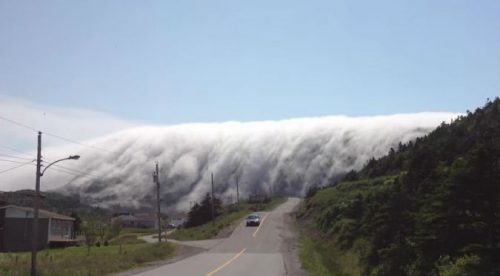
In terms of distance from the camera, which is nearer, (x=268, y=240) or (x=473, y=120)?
(x=268, y=240)

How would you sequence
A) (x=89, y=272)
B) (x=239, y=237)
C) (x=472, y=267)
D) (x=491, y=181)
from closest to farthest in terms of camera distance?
(x=472, y=267) < (x=491, y=181) < (x=89, y=272) < (x=239, y=237)

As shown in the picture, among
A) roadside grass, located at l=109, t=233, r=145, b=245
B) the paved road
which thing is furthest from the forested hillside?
roadside grass, located at l=109, t=233, r=145, b=245

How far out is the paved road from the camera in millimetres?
29938

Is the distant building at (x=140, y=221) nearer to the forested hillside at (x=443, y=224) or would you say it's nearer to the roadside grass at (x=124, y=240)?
the roadside grass at (x=124, y=240)

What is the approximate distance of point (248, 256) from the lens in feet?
141

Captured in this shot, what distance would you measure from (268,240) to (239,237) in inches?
240

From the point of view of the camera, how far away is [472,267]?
2039cm

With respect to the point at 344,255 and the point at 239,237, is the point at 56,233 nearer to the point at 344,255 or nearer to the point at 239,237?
the point at 239,237

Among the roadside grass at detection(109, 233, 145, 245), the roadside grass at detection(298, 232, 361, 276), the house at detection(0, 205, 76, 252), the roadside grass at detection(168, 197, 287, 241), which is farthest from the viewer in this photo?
the roadside grass at detection(109, 233, 145, 245)

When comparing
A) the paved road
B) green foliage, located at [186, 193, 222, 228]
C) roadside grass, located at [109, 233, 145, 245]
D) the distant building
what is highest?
the distant building

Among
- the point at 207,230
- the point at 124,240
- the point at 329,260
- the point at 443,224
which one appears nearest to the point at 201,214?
the point at 124,240

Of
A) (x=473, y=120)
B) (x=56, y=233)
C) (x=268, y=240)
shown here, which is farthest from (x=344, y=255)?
(x=56, y=233)

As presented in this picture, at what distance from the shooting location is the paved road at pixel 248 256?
2994cm

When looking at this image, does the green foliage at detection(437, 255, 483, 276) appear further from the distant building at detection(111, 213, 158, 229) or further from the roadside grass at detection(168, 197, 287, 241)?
the distant building at detection(111, 213, 158, 229)
